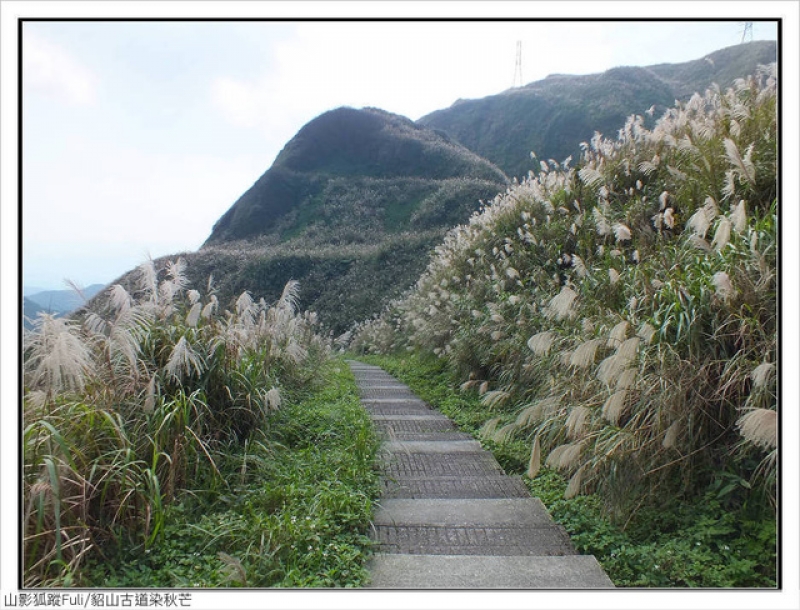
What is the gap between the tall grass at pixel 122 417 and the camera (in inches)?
99.3

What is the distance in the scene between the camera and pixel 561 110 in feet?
167

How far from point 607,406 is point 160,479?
2433 mm

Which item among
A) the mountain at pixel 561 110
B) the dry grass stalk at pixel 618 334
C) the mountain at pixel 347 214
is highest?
the mountain at pixel 561 110

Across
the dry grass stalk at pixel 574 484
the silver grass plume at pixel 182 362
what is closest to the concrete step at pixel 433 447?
the dry grass stalk at pixel 574 484

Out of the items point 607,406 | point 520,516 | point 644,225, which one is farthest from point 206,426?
point 644,225

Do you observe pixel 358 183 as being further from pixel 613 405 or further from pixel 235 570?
pixel 235 570

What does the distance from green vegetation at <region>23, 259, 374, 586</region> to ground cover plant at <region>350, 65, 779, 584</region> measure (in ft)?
4.18

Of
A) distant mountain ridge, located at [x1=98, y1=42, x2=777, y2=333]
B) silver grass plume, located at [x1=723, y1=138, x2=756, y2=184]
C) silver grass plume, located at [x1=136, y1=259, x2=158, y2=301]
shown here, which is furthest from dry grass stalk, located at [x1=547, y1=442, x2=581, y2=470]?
distant mountain ridge, located at [x1=98, y1=42, x2=777, y2=333]

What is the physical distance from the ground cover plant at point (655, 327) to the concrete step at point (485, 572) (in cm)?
53

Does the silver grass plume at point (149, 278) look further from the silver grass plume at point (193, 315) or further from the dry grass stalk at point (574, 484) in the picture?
the dry grass stalk at point (574, 484)

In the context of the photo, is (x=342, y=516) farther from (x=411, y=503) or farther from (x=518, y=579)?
(x=518, y=579)

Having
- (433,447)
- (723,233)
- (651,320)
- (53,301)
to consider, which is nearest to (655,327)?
(651,320)

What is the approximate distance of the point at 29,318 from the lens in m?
2.79

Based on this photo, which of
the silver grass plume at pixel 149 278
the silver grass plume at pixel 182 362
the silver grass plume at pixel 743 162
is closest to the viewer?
the silver grass plume at pixel 182 362
